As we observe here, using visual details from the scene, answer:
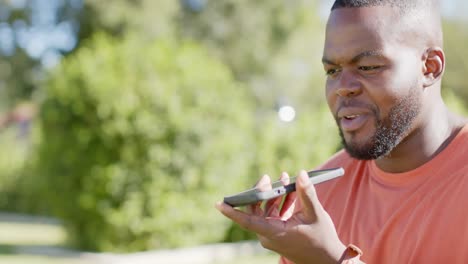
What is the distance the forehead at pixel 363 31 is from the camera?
2.36m

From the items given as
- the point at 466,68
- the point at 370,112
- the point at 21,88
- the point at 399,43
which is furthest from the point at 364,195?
the point at 466,68

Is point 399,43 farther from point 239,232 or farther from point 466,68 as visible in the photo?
point 466,68

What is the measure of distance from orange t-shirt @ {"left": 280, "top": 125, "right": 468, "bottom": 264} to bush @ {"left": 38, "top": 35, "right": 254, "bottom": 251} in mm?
9111

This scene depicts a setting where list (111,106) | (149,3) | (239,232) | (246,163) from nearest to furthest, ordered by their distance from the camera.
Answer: (111,106) < (246,163) < (239,232) < (149,3)

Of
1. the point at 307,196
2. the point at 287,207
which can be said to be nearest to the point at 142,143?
the point at 287,207

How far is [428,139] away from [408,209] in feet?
0.81

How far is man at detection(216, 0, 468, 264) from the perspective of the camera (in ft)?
7.45

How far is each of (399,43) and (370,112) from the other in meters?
0.24

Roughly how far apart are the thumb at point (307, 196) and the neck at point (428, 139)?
1.92 ft

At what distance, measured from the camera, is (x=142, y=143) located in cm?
1175

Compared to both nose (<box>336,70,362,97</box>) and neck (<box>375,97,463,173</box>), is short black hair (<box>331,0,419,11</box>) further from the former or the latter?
neck (<box>375,97,463,173</box>)

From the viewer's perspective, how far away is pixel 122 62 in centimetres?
1216

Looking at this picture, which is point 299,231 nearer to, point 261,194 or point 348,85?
point 261,194

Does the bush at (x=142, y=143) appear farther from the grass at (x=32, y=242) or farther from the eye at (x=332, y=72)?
the eye at (x=332, y=72)
